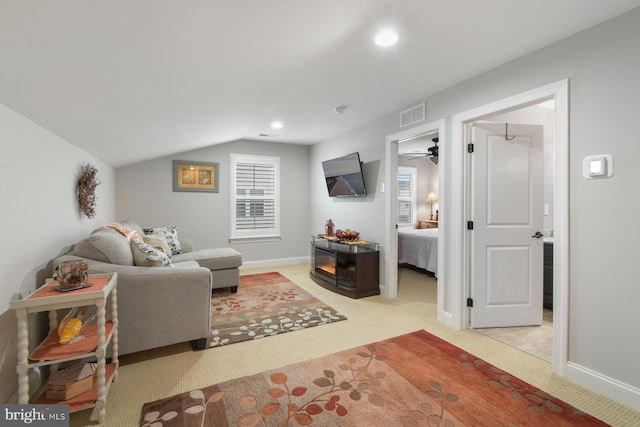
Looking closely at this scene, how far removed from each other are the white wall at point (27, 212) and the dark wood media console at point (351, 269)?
9.68ft

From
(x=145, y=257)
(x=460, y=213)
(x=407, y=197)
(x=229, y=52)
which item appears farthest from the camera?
(x=407, y=197)

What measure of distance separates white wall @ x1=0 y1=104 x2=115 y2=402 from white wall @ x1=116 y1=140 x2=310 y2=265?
2070 millimetres

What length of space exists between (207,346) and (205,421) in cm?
93

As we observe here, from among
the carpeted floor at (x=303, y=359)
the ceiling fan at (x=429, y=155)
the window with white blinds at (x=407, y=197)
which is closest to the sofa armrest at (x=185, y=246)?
the carpeted floor at (x=303, y=359)

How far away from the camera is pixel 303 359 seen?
90.5 inches

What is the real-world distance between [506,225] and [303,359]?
231 cm

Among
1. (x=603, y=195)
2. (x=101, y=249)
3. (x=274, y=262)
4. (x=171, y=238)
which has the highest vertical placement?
(x=603, y=195)

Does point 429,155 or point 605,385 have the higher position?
point 429,155

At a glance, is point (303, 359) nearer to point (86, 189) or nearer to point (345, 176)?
point (86, 189)

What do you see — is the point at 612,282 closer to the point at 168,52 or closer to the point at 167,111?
the point at 168,52

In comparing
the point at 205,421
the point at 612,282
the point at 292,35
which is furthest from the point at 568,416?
the point at 292,35

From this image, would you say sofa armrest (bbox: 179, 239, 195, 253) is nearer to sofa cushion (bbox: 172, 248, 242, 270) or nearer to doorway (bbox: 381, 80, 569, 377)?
sofa cushion (bbox: 172, 248, 242, 270)

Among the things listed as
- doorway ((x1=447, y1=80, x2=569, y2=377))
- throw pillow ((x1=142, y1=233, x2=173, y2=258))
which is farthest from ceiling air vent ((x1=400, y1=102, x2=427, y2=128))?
throw pillow ((x1=142, y1=233, x2=173, y2=258))

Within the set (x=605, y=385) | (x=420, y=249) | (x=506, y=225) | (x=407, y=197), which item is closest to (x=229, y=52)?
(x=506, y=225)
